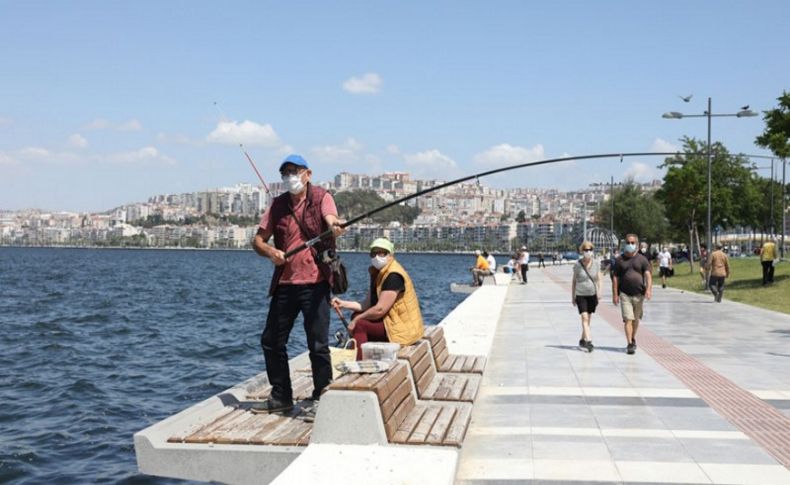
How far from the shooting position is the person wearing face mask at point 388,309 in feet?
25.9

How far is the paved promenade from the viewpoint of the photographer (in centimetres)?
605

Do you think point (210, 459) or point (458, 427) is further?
point (458, 427)

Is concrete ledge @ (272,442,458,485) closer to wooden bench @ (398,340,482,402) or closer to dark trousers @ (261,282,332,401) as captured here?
dark trousers @ (261,282,332,401)

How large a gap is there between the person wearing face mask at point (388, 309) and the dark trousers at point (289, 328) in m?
0.90

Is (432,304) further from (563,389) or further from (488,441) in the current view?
(488,441)

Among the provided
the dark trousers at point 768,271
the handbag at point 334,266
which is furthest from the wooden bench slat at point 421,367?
the dark trousers at point 768,271

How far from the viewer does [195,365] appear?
17594mm

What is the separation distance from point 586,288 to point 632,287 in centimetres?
71

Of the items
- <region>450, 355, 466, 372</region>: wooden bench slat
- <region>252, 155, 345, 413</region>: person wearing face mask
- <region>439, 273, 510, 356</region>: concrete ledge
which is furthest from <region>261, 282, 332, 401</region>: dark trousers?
<region>439, 273, 510, 356</region>: concrete ledge

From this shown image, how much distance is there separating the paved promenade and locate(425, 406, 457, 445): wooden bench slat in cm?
27

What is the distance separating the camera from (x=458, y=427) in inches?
248

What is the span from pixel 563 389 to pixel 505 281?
26477 millimetres

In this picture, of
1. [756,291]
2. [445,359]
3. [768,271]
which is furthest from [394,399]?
[768,271]

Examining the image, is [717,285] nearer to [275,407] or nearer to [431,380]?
[431,380]
